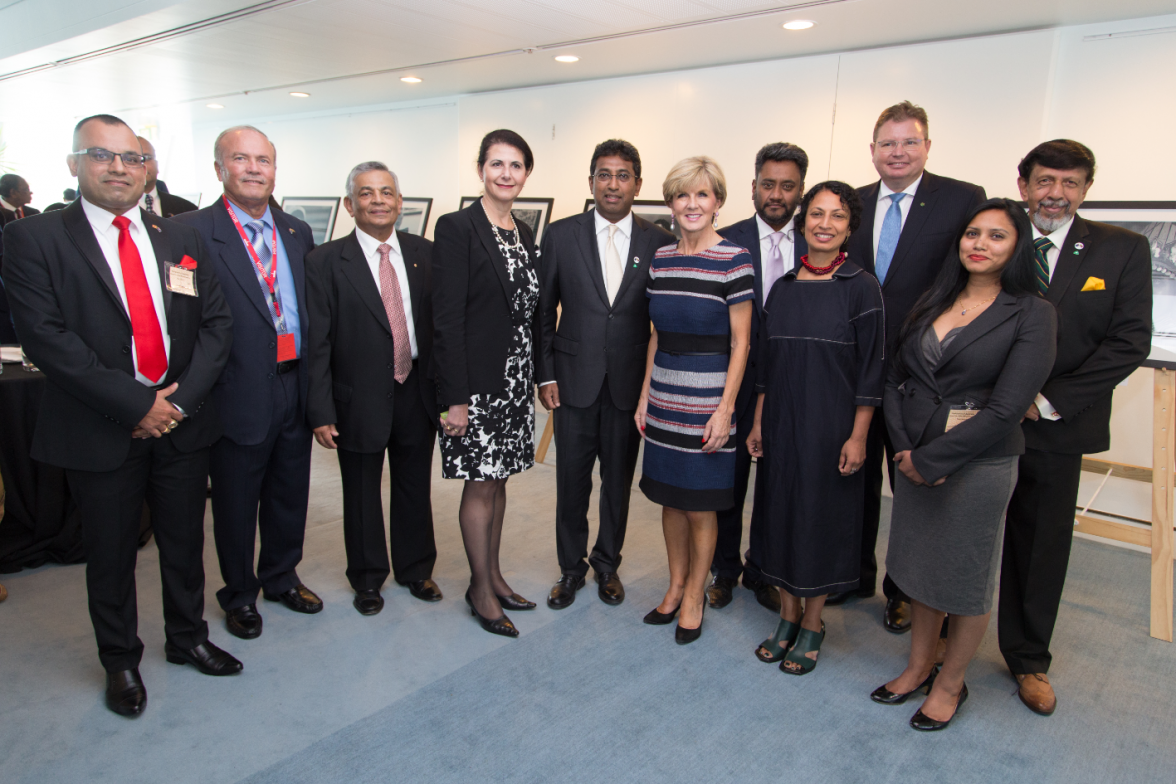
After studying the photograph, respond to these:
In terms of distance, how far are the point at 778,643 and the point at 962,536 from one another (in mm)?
916

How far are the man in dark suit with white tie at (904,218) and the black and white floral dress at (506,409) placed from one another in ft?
4.66

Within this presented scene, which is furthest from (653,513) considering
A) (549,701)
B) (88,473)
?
(88,473)

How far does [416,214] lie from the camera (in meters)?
9.00

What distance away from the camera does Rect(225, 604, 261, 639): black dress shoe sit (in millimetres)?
3057

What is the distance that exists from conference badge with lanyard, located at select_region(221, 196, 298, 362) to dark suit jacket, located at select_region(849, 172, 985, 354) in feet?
8.04

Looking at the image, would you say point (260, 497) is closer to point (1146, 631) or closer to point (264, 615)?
point (264, 615)

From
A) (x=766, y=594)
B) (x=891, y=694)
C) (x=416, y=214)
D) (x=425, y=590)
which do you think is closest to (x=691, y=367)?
(x=766, y=594)

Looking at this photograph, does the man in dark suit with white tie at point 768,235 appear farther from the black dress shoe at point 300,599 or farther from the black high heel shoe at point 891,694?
the black dress shoe at point 300,599

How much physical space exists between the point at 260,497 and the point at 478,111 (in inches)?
234

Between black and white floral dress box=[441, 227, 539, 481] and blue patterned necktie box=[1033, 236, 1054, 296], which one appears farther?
black and white floral dress box=[441, 227, 539, 481]

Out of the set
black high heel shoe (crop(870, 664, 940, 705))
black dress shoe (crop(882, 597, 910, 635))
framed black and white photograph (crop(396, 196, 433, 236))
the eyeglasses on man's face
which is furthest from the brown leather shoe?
framed black and white photograph (crop(396, 196, 433, 236))

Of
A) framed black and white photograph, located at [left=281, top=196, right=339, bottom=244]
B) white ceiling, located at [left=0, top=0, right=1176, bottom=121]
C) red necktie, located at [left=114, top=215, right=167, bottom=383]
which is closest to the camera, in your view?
red necktie, located at [left=114, top=215, right=167, bottom=383]

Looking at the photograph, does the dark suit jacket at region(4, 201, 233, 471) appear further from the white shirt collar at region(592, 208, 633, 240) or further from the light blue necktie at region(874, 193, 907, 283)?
the light blue necktie at region(874, 193, 907, 283)

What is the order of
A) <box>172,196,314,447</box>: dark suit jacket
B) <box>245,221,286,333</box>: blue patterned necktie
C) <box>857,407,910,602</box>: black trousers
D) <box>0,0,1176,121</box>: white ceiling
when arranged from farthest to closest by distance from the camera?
1. <box>0,0,1176,121</box>: white ceiling
2. <box>857,407,910,602</box>: black trousers
3. <box>245,221,286,333</box>: blue patterned necktie
4. <box>172,196,314,447</box>: dark suit jacket
